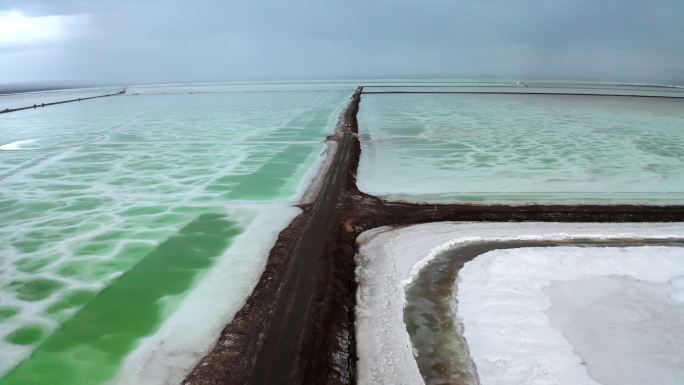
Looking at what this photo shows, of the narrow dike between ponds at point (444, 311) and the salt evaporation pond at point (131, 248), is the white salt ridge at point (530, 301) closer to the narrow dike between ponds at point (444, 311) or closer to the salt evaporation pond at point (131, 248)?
the narrow dike between ponds at point (444, 311)

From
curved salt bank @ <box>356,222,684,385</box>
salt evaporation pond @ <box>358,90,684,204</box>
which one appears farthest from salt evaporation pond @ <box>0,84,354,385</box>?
salt evaporation pond @ <box>358,90,684,204</box>

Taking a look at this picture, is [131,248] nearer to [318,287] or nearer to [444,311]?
[318,287]

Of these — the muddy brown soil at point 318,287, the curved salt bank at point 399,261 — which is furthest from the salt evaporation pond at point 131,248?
the curved salt bank at point 399,261

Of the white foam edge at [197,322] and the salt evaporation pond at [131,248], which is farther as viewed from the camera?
the salt evaporation pond at [131,248]

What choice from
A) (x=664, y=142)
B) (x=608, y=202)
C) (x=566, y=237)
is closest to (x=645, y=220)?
(x=608, y=202)

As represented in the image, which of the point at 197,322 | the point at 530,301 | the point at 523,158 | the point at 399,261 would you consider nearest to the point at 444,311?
the point at 530,301

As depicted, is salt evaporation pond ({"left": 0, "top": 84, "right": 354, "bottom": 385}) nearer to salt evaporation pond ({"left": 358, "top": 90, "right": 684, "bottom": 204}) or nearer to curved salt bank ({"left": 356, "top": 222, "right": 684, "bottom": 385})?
curved salt bank ({"left": 356, "top": 222, "right": 684, "bottom": 385})

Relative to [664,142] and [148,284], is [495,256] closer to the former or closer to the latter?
[148,284]

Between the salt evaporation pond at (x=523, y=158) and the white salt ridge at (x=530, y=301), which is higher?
the salt evaporation pond at (x=523, y=158)
